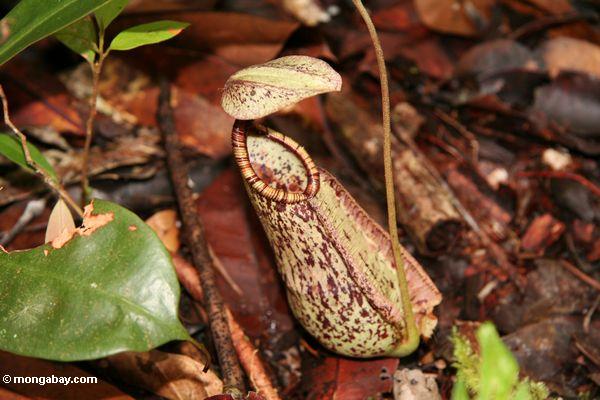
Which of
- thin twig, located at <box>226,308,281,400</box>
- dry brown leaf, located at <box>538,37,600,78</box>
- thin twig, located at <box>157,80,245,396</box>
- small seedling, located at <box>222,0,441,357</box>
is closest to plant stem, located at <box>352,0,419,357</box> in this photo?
small seedling, located at <box>222,0,441,357</box>

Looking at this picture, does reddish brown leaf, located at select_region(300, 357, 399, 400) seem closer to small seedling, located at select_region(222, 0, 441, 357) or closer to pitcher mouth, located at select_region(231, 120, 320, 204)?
small seedling, located at select_region(222, 0, 441, 357)

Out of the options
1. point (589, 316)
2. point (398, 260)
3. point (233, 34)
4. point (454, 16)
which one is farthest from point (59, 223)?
point (454, 16)

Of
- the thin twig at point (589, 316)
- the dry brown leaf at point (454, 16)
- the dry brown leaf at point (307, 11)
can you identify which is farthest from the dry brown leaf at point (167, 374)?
the dry brown leaf at point (454, 16)

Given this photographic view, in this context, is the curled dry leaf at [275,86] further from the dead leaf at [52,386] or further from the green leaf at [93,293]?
the dead leaf at [52,386]

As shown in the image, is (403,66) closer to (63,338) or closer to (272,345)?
(272,345)

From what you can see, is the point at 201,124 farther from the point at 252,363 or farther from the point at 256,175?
the point at 252,363

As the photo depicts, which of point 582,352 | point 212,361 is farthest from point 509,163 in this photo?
point 212,361
